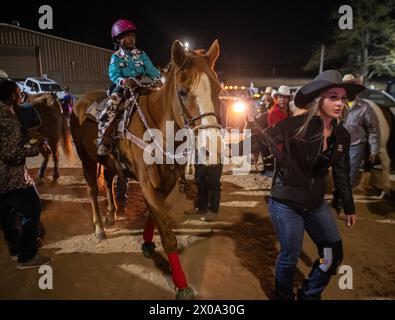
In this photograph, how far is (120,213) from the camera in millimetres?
5805

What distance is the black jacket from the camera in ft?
9.11

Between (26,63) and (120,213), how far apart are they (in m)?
25.9

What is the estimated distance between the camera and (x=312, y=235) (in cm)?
290

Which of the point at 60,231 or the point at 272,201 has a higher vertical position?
the point at 272,201

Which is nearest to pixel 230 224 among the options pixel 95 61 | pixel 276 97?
pixel 276 97

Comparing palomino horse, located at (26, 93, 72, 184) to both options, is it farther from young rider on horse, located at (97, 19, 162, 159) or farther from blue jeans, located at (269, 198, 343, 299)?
blue jeans, located at (269, 198, 343, 299)

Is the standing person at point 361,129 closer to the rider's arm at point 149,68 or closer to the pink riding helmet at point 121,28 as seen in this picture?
the rider's arm at point 149,68

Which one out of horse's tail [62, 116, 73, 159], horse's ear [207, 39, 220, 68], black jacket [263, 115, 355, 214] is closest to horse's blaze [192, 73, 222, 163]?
horse's ear [207, 39, 220, 68]

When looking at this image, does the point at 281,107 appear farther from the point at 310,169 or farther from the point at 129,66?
the point at 310,169

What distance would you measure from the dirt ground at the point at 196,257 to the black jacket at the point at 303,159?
1330 mm

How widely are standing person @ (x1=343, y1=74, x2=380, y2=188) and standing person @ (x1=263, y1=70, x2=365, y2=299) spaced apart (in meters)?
3.43

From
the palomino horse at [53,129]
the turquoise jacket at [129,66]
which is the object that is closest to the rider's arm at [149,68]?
the turquoise jacket at [129,66]
